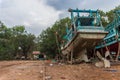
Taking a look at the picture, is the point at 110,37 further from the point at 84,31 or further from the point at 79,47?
the point at 84,31

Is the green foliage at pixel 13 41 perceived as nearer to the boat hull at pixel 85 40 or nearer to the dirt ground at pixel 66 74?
the boat hull at pixel 85 40

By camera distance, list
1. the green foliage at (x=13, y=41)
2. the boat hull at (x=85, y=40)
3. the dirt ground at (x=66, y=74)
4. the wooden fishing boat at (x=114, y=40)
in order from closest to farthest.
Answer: the dirt ground at (x=66, y=74) → the boat hull at (x=85, y=40) → the wooden fishing boat at (x=114, y=40) → the green foliage at (x=13, y=41)

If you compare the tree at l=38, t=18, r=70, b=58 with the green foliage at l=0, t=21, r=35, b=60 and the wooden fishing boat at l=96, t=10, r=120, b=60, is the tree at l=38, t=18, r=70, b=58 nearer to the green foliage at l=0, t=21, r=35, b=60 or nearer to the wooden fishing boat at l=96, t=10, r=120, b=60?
the green foliage at l=0, t=21, r=35, b=60

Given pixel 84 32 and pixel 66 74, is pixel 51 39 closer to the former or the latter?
pixel 84 32

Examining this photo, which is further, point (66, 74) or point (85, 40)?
point (85, 40)

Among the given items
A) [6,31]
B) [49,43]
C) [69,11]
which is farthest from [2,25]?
[69,11]

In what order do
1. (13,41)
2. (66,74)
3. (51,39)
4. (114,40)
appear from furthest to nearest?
(13,41) → (51,39) → (114,40) → (66,74)

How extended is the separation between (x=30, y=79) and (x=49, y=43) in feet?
113

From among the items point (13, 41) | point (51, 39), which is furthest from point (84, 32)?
point (13, 41)

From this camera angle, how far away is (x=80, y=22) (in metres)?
15.8

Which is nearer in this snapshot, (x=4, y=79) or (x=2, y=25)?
(x=4, y=79)

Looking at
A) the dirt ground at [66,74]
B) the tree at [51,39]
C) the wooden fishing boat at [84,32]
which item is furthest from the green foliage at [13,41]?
the dirt ground at [66,74]

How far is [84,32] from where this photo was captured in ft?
44.2

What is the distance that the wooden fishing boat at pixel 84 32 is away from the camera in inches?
536
